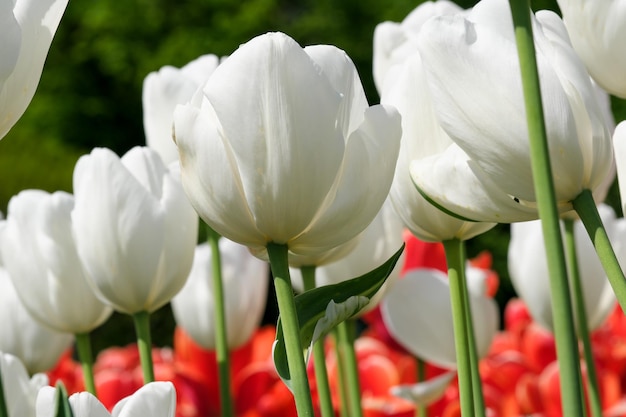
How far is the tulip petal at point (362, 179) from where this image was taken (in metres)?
0.53

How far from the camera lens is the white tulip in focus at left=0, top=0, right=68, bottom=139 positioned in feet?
1.60

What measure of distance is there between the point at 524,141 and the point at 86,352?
53 cm

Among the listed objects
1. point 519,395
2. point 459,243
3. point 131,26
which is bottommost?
point 519,395

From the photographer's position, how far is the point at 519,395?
1.21m

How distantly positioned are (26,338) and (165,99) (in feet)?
0.95

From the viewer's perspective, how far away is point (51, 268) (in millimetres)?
891

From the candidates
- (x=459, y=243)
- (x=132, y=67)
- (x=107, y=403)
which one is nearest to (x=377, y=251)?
(x=459, y=243)

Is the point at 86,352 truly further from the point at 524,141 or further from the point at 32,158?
the point at 32,158

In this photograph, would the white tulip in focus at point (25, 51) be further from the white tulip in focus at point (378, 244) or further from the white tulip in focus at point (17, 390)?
the white tulip in focus at point (378, 244)

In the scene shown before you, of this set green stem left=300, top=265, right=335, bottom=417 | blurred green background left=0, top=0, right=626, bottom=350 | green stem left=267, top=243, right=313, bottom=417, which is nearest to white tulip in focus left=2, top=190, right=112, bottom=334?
green stem left=300, top=265, right=335, bottom=417

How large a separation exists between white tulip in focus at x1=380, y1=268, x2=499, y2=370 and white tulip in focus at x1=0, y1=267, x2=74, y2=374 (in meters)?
0.34

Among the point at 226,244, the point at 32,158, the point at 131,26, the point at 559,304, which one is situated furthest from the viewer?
the point at 131,26

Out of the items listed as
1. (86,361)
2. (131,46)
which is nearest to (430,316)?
(86,361)

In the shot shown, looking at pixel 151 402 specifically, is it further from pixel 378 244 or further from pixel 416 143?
pixel 378 244
